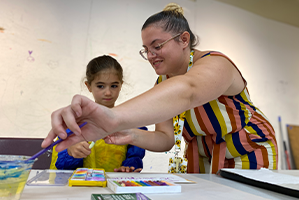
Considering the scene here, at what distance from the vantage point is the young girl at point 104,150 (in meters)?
1.17

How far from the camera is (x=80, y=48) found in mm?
2547

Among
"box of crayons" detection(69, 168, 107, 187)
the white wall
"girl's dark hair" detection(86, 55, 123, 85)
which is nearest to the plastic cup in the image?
"box of crayons" detection(69, 168, 107, 187)

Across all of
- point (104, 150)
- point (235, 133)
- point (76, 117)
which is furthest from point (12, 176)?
point (104, 150)

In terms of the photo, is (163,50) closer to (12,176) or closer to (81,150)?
(81,150)

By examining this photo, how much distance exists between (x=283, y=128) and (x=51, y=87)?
131 inches

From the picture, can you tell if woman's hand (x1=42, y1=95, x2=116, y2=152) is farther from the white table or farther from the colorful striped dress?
the colorful striped dress

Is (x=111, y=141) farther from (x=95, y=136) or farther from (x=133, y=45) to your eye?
(x=133, y=45)

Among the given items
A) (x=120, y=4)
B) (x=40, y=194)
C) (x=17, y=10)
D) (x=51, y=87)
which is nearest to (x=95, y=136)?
(x=40, y=194)

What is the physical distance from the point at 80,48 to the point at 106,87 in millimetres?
1254

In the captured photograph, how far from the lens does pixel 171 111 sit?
1.84ft

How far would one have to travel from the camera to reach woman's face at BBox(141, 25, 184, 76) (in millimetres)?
1030

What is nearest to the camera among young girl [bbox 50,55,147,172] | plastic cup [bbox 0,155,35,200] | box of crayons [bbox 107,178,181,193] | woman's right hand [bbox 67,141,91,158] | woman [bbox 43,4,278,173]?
plastic cup [bbox 0,155,35,200]

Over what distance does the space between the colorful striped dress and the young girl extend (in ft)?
1.26

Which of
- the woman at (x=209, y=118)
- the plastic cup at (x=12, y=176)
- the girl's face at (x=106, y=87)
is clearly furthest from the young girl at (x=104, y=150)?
the plastic cup at (x=12, y=176)
